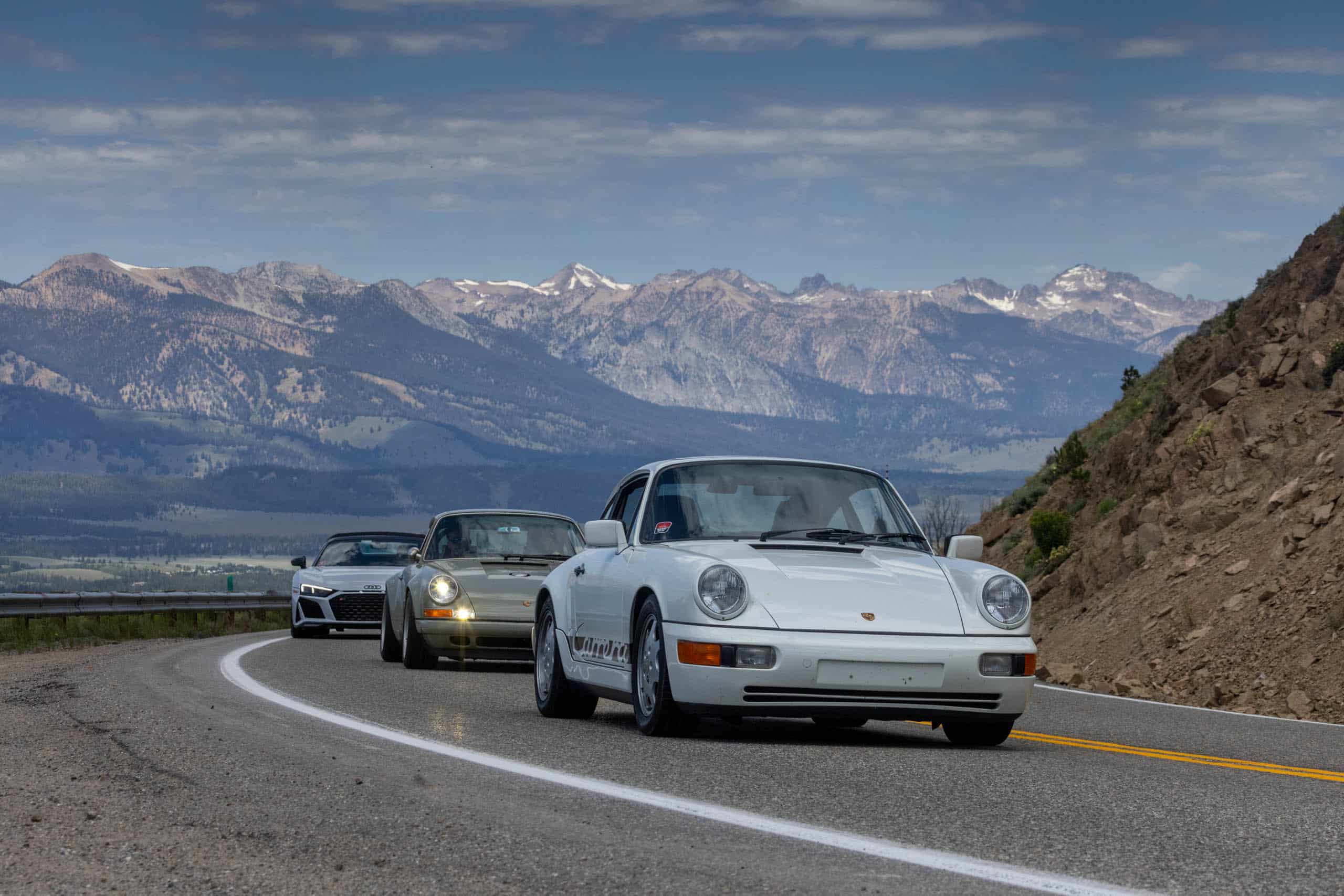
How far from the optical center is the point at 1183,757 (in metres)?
8.72

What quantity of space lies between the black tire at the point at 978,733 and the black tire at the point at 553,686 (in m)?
2.15

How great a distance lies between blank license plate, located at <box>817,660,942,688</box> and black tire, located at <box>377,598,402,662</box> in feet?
29.2

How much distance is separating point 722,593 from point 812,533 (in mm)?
1054

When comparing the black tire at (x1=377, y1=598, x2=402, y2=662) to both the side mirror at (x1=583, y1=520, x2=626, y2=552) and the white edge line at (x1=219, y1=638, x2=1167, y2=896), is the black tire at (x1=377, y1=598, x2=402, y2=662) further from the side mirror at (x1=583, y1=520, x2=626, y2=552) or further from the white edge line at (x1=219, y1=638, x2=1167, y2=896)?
the white edge line at (x1=219, y1=638, x2=1167, y2=896)

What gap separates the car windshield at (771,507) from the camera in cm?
947

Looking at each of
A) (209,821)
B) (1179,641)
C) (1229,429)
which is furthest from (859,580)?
(1229,429)

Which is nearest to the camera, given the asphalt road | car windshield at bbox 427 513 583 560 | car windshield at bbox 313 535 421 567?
the asphalt road

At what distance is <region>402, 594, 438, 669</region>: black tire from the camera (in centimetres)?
1537

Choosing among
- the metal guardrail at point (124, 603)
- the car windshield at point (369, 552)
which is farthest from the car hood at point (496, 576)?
the metal guardrail at point (124, 603)

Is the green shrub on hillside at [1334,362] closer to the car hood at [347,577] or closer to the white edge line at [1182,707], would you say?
the white edge line at [1182,707]

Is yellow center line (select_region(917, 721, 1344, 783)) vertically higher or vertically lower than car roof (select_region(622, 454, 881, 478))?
lower

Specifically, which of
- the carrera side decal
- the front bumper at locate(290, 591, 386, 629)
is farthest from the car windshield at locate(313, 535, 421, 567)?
the carrera side decal

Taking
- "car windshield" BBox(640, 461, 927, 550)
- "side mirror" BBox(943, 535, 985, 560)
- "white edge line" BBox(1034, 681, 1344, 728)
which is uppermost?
"car windshield" BBox(640, 461, 927, 550)

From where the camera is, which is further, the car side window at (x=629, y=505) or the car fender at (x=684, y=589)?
the car side window at (x=629, y=505)
